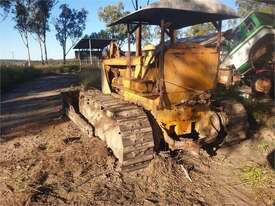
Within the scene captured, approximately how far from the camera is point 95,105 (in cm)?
647

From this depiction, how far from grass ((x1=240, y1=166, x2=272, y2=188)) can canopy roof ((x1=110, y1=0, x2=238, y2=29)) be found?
8.90 ft

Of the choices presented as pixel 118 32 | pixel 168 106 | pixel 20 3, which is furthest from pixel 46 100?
pixel 118 32

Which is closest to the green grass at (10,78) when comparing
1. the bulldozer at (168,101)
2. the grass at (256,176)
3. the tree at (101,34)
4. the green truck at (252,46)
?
the green truck at (252,46)

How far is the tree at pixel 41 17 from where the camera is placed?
45469mm

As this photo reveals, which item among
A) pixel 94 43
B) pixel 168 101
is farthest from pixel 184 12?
pixel 94 43

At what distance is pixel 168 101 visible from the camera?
17.3ft

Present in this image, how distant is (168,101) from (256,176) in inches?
76.7

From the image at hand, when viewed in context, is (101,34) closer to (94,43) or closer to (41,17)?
(41,17)

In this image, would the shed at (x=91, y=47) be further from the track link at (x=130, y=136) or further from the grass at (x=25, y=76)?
the track link at (x=130, y=136)

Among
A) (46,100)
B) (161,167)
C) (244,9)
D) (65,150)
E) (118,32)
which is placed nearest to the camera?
(161,167)

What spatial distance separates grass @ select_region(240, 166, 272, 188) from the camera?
4.60 metres

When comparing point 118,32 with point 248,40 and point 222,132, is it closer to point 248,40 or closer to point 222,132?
point 248,40

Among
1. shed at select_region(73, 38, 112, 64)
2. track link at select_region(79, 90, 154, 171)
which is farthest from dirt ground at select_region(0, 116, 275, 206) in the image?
shed at select_region(73, 38, 112, 64)

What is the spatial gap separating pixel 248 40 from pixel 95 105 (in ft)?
33.1
